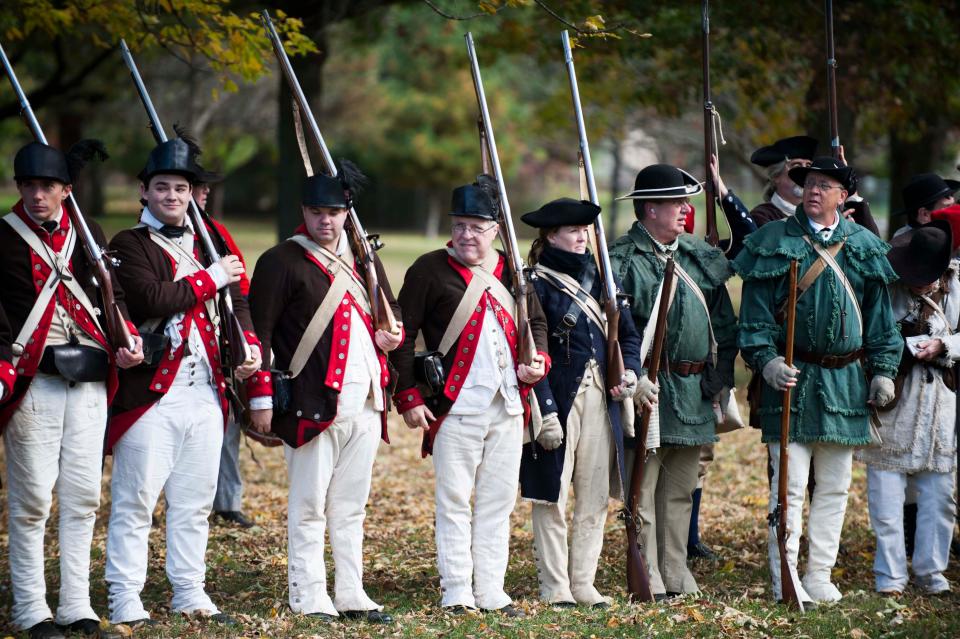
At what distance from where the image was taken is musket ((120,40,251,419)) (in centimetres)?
600

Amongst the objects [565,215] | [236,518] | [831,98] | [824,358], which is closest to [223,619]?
[236,518]

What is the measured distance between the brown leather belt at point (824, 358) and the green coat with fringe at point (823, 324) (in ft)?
0.08

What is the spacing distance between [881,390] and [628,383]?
4.91 ft

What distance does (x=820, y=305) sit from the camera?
6809mm

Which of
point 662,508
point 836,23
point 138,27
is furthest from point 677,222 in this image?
point 836,23

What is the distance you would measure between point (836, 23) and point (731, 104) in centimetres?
696

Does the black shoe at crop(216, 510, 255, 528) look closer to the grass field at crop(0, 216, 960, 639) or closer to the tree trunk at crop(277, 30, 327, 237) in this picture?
the grass field at crop(0, 216, 960, 639)

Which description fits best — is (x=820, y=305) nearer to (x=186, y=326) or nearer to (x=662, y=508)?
(x=662, y=508)

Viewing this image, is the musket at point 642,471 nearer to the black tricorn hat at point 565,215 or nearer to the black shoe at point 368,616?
the black tricorn hat at point 565,215

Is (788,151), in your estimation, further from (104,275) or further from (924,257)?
(104,275)

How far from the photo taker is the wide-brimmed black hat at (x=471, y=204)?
6.39 meters

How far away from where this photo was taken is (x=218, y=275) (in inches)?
239

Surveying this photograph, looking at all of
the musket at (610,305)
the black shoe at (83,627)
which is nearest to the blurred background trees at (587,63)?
the musket at (610,305)

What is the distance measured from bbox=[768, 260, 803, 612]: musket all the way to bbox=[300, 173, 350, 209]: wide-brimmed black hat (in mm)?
2532
